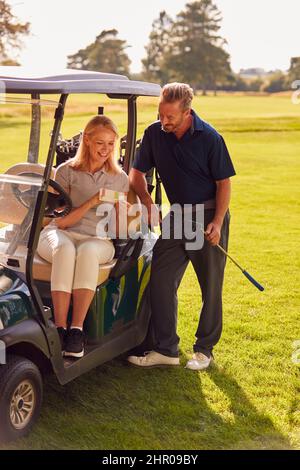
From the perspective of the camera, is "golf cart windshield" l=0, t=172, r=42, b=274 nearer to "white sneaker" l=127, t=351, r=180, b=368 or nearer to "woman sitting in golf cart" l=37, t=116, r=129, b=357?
"woman sitting in golf cart" l=37, t=116, r=129, b=357

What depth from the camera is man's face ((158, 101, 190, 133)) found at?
3.87 metres

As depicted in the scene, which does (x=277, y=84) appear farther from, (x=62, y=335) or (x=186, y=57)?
(x=62, y=335)

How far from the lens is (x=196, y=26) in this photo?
86625 mm

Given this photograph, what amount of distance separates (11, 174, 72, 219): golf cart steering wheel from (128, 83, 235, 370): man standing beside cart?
68 cm

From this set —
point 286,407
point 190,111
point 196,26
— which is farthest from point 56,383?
point 196,26

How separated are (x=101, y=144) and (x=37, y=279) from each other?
2.29 ft

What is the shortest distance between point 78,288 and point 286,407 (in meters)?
1.18

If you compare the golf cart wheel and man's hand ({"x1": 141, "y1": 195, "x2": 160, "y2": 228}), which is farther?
man's hand ({"x1": 141, "y1": 195, "x2": 160, "y2": 228})

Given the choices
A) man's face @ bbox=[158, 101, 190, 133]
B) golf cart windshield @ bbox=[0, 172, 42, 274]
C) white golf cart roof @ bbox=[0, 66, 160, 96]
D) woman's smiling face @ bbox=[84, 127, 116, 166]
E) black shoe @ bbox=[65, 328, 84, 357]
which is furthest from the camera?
man's face @ bbox=[158, 101, 190, 133]

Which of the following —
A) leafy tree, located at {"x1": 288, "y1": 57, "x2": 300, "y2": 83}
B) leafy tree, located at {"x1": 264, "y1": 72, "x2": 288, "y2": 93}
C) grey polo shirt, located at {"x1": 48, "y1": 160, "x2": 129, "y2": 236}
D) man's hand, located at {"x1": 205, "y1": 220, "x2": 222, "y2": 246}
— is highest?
grey polo shirt, located at {"x1": 48, "y1": 160, "x2": 129, "y2": 236}

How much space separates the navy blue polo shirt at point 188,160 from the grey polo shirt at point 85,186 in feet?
1.23

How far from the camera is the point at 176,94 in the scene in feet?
12.5

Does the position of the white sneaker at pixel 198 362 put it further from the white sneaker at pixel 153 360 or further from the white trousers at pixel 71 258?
the white trousers at pixel 71 258

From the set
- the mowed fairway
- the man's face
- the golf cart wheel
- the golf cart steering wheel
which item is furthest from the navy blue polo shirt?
the golf cart wheel
